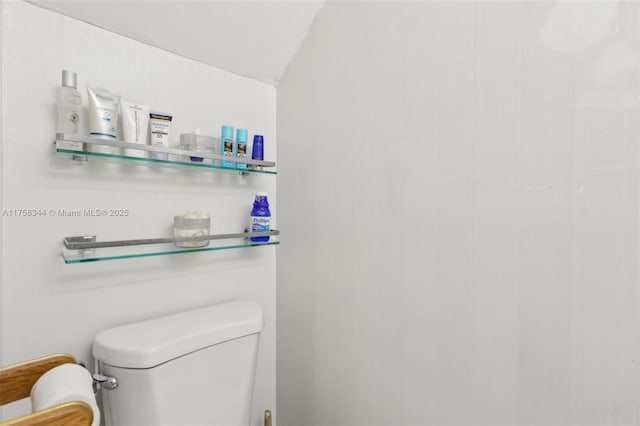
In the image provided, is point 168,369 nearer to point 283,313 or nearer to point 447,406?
point 283,313

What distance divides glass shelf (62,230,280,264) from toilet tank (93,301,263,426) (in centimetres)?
18

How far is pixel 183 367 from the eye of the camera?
90 centimetres

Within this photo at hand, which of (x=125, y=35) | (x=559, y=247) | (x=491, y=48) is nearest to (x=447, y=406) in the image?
(x=559, y=247)

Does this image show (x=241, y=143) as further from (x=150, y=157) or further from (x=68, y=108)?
(x=68, y=108)

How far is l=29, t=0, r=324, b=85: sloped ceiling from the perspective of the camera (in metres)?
0.95

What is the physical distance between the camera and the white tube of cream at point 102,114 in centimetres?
87

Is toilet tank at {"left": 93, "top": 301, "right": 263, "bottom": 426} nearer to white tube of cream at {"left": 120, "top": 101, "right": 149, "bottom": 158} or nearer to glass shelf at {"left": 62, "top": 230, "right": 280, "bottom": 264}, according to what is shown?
glass shelf at {"left": 62, "top": 230, "right": 280, "bottom": 264}

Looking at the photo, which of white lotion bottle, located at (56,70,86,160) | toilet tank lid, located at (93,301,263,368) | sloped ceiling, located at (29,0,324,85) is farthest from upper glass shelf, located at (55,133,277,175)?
toilet tank lid, located at (93,301,263,368)

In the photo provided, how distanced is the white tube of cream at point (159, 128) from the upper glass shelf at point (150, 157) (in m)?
0.03

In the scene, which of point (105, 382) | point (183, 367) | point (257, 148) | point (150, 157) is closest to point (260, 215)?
point (257, 148)

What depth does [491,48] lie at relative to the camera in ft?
2.73

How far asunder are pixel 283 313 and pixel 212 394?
16.6 inches

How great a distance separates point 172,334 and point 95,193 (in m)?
0.41

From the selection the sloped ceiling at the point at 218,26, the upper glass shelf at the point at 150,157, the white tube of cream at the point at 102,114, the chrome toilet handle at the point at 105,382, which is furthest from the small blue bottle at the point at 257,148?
the chrome toilet handle at the point at 105,382
